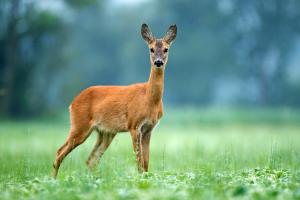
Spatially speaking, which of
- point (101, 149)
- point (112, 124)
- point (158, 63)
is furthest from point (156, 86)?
point (101, 149)

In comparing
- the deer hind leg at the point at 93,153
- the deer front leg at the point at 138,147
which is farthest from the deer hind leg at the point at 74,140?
the deer front leg at the point at 138,147

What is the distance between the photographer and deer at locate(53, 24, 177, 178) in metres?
10.7

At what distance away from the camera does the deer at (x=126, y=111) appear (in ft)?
35.2

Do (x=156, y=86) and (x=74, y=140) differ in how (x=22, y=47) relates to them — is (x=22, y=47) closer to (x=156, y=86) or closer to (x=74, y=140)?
(x=74, y=140)

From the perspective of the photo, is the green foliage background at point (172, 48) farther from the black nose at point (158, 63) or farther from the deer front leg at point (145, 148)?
the black nose at point (158, 63)

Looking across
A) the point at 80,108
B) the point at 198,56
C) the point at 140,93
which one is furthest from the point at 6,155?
the point at 198,56

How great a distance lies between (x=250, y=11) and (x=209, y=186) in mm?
46616

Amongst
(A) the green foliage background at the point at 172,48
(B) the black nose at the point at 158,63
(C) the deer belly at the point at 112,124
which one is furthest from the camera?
(A) the green foliage background at the point at 172,48

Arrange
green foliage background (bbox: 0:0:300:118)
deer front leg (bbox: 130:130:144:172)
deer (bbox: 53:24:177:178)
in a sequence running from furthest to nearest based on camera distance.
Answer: green foliage background (bbox: 0:0:300:118) < deer (bbox: 53:24:177:178) < deer front leg (bbox: 130:130:144:172)

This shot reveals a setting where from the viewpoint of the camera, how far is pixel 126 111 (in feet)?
36.6

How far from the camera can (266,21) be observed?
51312 mm

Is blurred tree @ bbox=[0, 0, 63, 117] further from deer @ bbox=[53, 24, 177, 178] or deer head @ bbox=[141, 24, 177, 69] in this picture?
deer head @ bbox=[141, 24, 177, 69]

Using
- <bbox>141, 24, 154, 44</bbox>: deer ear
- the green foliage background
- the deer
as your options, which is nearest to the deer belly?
the deer

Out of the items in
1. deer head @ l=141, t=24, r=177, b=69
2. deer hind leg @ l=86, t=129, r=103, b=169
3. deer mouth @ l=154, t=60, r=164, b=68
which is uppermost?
deer head @ l=141, t=24, r=177, b=69
